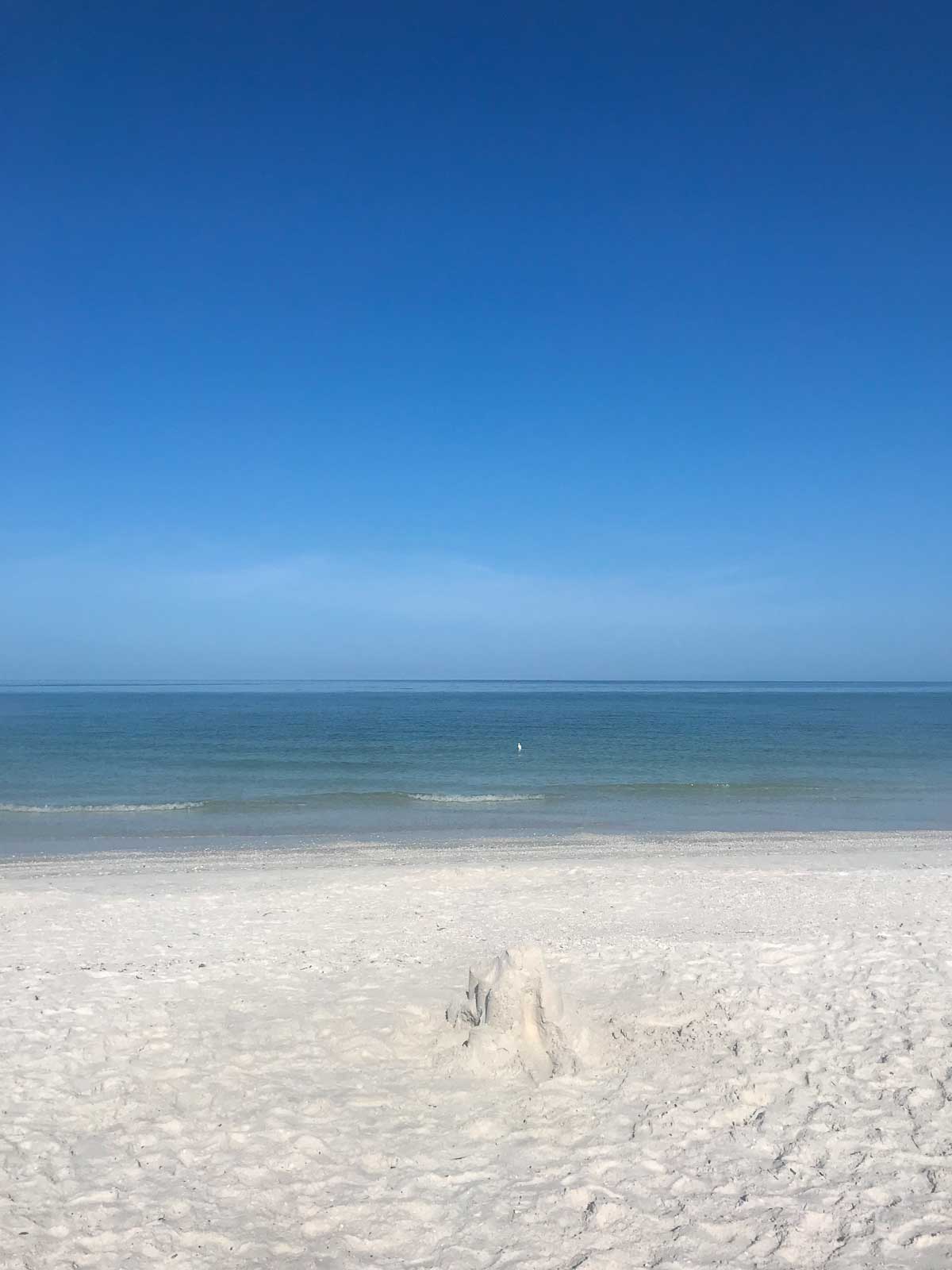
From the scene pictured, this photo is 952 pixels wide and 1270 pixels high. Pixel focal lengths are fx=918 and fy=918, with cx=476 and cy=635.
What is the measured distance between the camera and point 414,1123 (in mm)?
5469

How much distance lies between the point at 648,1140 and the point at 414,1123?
137cm

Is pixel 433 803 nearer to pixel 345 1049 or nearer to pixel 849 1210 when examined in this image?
pixel 345 1049

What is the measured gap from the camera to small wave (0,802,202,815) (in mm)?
21750

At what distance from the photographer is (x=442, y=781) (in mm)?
27484

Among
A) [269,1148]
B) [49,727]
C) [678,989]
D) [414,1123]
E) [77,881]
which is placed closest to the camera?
[269,1148]

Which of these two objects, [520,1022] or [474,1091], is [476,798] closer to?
[520,1022]

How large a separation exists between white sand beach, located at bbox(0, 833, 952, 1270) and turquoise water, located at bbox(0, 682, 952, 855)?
962 cm

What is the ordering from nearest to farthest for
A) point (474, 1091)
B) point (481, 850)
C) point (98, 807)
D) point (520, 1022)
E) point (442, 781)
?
1. point (474, 1091)
2. point (520, 1022)
3. point (481, 850)
4. point (98, 807)
5. point (442, 781)

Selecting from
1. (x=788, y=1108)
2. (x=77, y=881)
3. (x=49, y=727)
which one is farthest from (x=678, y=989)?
(x=49, y=727)

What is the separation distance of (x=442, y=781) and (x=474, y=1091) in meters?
21.7

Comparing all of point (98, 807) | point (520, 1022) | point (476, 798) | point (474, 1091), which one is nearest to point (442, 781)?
point (476, 798)

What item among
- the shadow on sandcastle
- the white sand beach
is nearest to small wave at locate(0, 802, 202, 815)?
the white sand beach

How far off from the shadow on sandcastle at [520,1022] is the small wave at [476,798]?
56.2ft

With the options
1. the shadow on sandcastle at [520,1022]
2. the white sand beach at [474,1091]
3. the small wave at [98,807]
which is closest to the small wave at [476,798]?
the small wave at [98,807]
